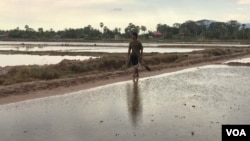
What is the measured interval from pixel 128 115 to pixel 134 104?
138 centimetres

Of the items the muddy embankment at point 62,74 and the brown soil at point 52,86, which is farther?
the muddy embankment at point 62,74

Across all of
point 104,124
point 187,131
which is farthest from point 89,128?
point 187,131

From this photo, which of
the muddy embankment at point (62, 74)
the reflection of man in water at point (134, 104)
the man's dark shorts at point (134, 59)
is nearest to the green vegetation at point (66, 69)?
the muddy embankment at point (62, 74)

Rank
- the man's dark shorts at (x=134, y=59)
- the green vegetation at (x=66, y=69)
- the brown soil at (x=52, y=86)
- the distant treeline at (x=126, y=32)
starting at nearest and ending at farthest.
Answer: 1. the brown soil at (x=52, y=86)
2. the man's dark shorts at (x=134, y=59)
3. the green vegetation at (x=66, y=69)
4. the distant treeline at (x=126, y=32)

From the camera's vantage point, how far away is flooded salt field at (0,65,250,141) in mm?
6812

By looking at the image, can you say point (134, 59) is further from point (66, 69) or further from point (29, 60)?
point (29, 60)

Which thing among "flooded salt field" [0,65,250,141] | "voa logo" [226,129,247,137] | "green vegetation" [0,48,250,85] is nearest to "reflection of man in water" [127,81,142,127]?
"flooded salt field" [0,65,250,141]

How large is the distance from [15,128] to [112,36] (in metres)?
112

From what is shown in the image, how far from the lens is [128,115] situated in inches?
334

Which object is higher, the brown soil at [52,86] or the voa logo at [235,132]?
the voa logo at [235,132]

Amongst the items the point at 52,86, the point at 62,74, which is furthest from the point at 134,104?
the point at 62,74

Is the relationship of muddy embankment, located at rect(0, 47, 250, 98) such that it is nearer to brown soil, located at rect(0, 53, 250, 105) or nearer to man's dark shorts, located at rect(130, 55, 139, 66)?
brown soil, located at rect(0, 53, 250, 105)

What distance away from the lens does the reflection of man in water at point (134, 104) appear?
26.8ft

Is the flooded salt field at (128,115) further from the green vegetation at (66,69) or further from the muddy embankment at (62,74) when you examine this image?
the green vegetation at (66,69)
